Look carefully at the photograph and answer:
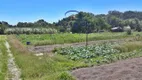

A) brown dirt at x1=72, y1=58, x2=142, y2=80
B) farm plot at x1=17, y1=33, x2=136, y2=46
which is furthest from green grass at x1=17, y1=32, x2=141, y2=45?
brown dirt at x1=72, y1=58, x2=142, y2=80

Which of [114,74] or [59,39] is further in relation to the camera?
[59,39]

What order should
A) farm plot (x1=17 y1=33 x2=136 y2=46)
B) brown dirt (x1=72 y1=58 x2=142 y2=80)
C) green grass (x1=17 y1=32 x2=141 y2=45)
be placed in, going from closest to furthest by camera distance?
brown dirt (x1=72 y1=58 x2=142 y2=80)
farm plot (x1=17 y1=33 x2=136 y2=46)
green grass (x1=17 y1=32 x2=141 y2=45)

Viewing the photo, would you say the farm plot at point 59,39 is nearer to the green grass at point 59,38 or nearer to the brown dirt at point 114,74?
the green grass at point 59,38

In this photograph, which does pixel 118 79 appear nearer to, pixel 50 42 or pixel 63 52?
pixel 63 52

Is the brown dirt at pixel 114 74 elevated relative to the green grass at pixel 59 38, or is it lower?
elevated

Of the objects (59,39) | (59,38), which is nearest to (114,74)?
(59,39)

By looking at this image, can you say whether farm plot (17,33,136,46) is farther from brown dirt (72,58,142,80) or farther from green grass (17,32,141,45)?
brown dirt (72,58,142,80)

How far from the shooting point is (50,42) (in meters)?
43.5

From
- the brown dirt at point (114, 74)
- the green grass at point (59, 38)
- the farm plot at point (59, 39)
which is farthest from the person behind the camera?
the green grass at point (59, 38)

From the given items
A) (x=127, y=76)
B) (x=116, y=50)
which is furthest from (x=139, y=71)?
(x=116, y=50)

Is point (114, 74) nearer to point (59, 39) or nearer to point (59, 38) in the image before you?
point (59, 39)

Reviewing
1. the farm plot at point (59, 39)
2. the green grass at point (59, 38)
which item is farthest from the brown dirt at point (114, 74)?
the green grass at point (59, 38)

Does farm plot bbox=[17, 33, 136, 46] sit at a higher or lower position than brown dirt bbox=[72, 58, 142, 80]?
lower

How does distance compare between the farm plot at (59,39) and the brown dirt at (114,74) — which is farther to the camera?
the farm plot at (59,39)
